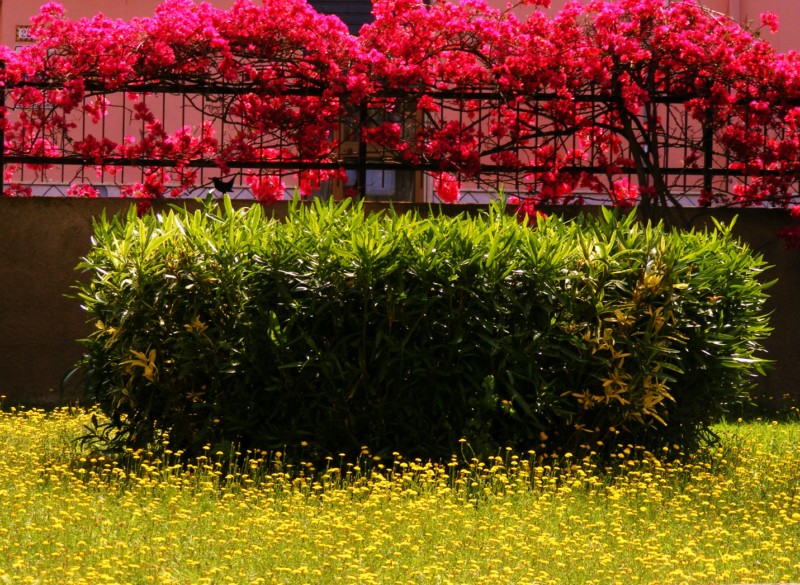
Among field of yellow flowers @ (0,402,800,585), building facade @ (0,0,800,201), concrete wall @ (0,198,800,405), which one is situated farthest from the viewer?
building facade @ (0,0,800,201)

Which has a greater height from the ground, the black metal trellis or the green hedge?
the black metal trellis

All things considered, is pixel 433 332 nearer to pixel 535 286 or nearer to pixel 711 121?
pixel 535 286

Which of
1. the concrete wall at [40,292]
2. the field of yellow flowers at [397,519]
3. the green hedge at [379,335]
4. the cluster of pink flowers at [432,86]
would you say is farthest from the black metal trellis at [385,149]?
the field of yellow flowers at [397,519]

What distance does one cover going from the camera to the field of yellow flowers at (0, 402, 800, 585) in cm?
515

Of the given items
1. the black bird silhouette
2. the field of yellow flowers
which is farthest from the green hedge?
the black bird silhouette

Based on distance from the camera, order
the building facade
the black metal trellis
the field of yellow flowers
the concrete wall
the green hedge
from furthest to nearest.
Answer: the building facade, the black metal trellis, the concrete wall, the green hedge, the field of yellow flowers

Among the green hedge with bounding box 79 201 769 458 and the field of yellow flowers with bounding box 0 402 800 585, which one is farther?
the green hedge with bounding box 79 201 769 458

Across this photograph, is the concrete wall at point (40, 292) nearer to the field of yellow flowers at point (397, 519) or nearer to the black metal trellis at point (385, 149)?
the black metal trellis at point (385, 149)

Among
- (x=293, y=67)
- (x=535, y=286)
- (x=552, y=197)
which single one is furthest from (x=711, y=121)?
(x=535, y=286)

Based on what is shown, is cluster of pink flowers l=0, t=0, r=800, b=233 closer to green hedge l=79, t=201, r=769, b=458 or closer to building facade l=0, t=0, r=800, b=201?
green hedge l=79, t=201, r=769, b=458

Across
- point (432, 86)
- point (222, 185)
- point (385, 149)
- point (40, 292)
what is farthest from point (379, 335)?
point (40, 292)

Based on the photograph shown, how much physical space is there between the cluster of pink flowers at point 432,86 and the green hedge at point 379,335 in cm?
326

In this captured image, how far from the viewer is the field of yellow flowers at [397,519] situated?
5152mm

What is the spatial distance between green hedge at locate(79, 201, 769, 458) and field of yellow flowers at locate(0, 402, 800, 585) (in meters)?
0.22
